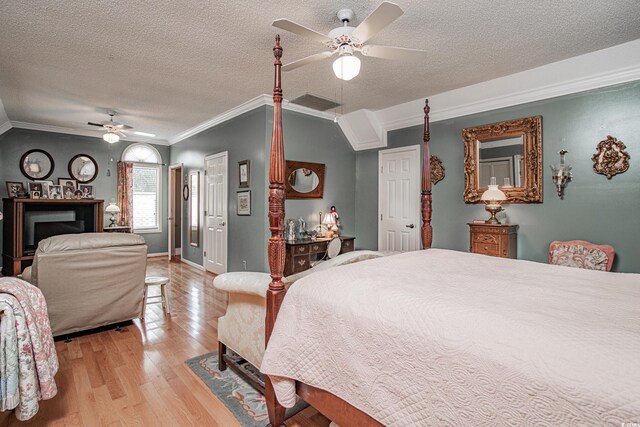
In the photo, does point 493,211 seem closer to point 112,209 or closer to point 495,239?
point 495,239

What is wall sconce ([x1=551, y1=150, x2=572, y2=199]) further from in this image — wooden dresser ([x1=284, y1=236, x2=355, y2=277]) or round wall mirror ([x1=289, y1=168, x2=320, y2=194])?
round wall mirror ([x1=289, y1=168, x2=320, y2=194])

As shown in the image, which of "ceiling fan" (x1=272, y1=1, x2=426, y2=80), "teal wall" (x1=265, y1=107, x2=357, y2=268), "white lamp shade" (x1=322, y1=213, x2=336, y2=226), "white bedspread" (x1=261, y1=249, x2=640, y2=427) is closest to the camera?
"white bedspread" (x1=261, y1=249, x2=640, y2=427)

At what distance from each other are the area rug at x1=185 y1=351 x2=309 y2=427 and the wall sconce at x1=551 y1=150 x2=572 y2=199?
350cm

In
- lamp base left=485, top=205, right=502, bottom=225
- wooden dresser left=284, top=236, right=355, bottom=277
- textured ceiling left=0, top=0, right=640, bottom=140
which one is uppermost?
textured ceiling left=0, top=0, right=640, bottom=140

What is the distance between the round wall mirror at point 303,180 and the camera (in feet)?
16.3

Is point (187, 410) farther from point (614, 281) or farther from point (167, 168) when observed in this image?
point (167, 168)

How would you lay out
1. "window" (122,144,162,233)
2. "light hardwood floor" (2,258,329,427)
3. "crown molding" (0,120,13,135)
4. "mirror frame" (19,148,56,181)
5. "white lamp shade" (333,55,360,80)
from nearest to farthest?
1. "light hardwood floor" (2,258,329,427)
2. "white lamp shade" (333,55,360,80)
3. "crown molding" (0,120,13,135)
4. "mirror frame" (19,148,56,181)
5. "window" (122,144,162,233)

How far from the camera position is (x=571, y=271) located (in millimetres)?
1887

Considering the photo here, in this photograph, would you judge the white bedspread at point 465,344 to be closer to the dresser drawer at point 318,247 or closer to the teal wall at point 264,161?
the dresser drawer at point 318,247

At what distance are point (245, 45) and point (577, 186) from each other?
12.4ft

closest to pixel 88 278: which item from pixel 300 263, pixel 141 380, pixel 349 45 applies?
pixel 141 380

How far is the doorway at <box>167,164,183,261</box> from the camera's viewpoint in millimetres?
7328

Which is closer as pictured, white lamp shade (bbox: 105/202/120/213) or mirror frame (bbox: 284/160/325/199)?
mirror frame (bbox: 284/160/325/199)

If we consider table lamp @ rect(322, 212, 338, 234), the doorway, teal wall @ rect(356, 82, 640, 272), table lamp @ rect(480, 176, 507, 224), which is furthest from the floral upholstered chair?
the doorway
